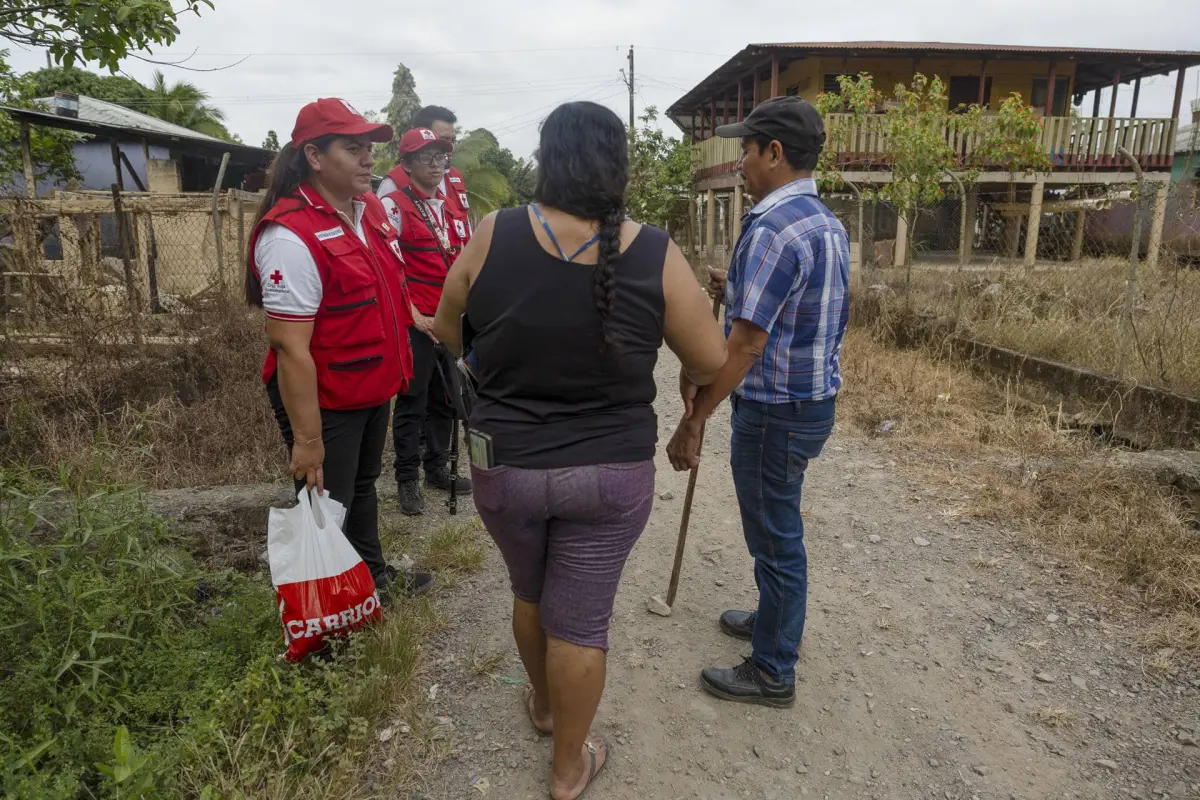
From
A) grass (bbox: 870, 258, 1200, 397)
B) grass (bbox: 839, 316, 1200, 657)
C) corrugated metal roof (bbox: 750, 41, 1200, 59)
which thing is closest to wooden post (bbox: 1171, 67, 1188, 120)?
corrugated metal roof (bbox: 750, 41, 1200, 59)

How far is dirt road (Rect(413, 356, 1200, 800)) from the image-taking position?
225 centimetres

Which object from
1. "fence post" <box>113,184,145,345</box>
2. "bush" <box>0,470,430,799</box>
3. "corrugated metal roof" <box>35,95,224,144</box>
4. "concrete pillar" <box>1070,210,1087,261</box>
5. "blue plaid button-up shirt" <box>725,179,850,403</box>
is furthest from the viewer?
"corrugated metal roof" <box>35,95,224,144</box>

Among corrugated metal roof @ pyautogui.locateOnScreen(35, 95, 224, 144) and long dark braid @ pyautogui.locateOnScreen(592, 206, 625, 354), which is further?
corrugated metal roof @ pyautogui.locateOnScreen(35, 95, 224, 144)

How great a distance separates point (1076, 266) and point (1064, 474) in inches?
297

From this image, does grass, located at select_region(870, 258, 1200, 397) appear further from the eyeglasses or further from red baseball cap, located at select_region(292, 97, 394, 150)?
red baseball cap, located at select_region(292, 97, 394, 150)

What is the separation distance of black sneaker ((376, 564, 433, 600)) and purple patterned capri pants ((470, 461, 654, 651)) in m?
1.29

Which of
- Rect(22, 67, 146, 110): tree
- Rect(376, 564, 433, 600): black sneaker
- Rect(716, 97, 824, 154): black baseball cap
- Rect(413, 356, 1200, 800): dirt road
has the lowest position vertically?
Rect(413, 356, 1200, 800): dirt road

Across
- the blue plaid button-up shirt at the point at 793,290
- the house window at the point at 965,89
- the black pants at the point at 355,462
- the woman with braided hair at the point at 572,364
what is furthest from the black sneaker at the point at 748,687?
the house window at the point at 965,89

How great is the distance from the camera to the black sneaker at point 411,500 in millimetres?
4094

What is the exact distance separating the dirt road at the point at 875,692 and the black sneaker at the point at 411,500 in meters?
0.63

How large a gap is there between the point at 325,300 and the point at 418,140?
187cm

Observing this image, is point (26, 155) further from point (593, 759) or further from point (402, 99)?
point (402, 99)

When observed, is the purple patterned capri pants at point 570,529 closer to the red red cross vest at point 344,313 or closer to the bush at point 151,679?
the bush at point 151,679

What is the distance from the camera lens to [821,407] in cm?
234
